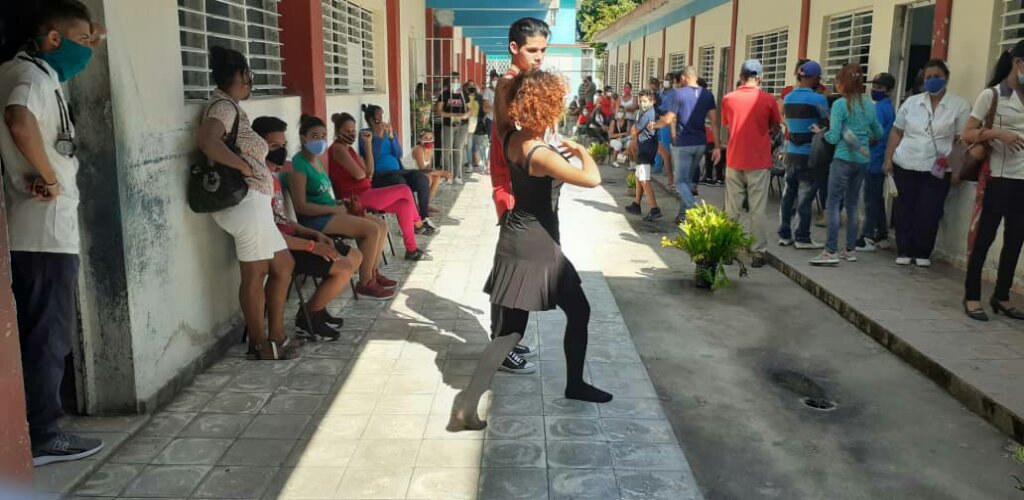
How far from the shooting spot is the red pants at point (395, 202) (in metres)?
6.95

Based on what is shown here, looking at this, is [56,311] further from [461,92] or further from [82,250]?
[461,92]

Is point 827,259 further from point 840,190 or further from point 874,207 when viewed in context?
point 874,207

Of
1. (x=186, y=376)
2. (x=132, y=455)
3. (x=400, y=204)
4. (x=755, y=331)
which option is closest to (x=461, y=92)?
(x=400, y=204)

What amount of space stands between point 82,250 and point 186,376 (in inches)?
35.5

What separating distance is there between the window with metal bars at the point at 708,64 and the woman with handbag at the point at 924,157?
8.34m

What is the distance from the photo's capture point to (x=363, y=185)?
6824mm

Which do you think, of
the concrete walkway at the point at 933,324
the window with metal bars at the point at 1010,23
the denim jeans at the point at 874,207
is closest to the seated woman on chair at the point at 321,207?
the concrete walkway at the point at 933,324

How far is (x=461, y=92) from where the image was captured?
43.0ft

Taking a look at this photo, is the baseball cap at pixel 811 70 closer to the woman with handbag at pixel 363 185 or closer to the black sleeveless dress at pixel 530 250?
the woman with handbag at pixel 363 185

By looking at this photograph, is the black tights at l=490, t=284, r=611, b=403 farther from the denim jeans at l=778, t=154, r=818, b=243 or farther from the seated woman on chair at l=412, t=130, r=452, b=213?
the seated woman on chair at l=412, t=130, r=452, b=213

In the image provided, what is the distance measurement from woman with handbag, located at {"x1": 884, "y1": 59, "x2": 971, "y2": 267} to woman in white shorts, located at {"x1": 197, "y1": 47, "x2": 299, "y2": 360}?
4.97 meters

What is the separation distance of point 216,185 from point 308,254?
0.87 meters

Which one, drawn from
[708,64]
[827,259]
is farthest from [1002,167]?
[708,64]

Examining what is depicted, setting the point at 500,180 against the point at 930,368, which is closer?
the point at 500,180
